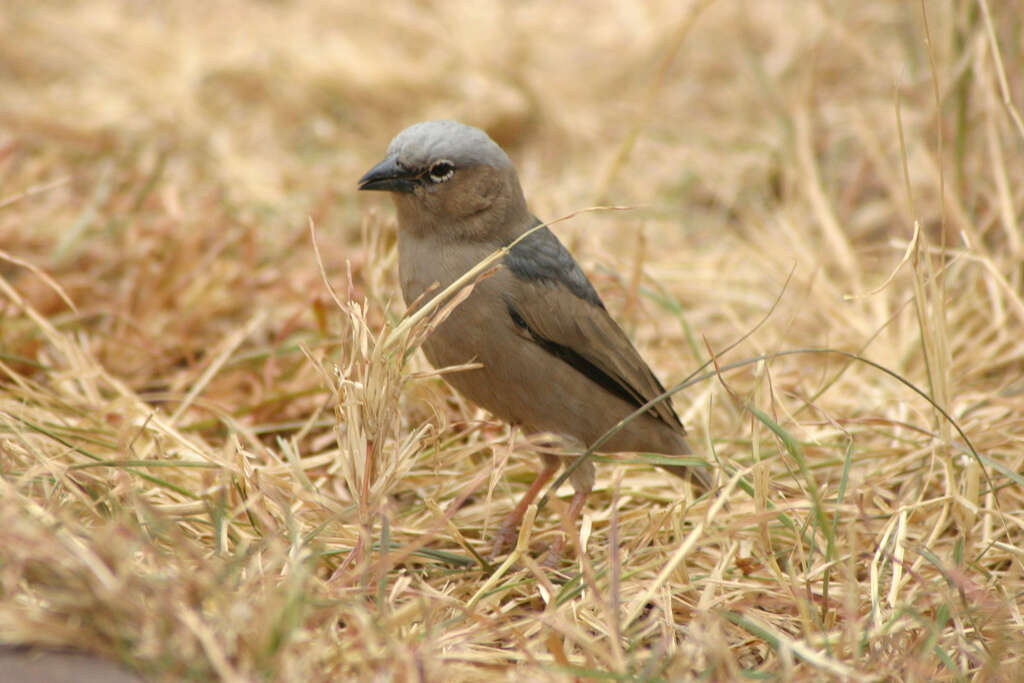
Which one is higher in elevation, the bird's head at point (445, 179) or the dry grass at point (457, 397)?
the bird's head at point (445, 179)

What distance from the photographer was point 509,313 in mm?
3051

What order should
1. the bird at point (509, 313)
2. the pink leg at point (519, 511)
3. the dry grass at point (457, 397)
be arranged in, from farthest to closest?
the pink leg at point (519, 511), the bird at point (509, 313), the dry grass at point (457, 397)

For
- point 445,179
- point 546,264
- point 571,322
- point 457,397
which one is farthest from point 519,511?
point 445,179

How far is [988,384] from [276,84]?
5.42m

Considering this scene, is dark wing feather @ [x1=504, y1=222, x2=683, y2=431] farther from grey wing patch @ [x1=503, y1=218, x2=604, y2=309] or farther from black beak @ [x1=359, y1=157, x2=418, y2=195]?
black beak @ [x1=359, y1=157, x2=418, y2=195]

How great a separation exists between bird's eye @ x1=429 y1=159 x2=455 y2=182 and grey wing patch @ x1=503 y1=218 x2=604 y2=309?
0.32m

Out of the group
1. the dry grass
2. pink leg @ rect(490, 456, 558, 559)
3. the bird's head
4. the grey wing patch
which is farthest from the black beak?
pink leg @ rect(490, 456, 558, 559)

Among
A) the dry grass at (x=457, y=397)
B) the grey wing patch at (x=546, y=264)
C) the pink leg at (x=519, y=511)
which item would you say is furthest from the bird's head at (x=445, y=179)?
the pink leg at (x=519, y=511)

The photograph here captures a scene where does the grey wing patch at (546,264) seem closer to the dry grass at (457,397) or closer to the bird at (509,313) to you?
the bird at (509,313)

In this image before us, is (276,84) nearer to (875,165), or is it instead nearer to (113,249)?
(113,249)

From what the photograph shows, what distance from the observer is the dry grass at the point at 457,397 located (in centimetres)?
225

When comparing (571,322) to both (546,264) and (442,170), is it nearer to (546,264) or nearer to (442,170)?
(546,264)

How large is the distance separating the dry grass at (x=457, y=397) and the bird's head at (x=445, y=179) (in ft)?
1.52

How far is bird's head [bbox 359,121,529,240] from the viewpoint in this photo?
122 inches
